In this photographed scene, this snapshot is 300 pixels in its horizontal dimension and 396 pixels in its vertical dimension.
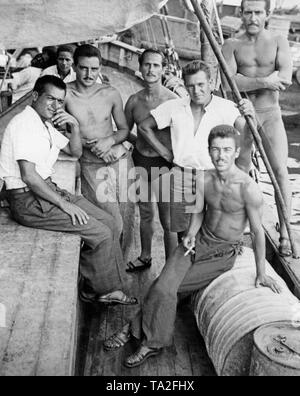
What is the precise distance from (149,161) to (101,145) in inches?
18.9

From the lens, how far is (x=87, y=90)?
16.6 ft

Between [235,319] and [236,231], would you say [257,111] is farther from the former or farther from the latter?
[235,319]

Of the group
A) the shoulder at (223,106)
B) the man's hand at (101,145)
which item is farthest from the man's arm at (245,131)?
the man's hand at (101,145)

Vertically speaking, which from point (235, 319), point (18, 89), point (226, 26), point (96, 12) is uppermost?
point (96, 12)

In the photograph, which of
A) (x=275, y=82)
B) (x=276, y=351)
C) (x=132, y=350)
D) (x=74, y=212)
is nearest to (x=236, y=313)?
(x=276, y=351)

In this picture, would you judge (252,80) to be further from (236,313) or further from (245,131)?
(236,313)

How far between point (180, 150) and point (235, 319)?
1591 millimetres

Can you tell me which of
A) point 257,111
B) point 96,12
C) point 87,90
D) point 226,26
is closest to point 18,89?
point 87,90

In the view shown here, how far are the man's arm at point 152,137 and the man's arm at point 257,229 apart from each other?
3.90 feet

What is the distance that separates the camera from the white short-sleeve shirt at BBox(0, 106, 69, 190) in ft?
13.4

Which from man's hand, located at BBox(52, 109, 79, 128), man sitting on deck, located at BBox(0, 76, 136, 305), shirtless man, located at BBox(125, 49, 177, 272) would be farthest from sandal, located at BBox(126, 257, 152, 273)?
man's hand, located at BBox(52, 109, 79, 128)

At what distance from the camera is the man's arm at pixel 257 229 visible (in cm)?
382

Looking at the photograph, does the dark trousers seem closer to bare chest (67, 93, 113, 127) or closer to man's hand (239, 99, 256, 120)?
bare chest (67, 93, 113, 127)

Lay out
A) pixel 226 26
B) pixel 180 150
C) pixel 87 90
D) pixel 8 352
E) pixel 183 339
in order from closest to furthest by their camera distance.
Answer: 1. pixel 8 352
2. pixel 183 339
3. pixel 180 150
4. pixel 87 90
5. pixel 226 26
